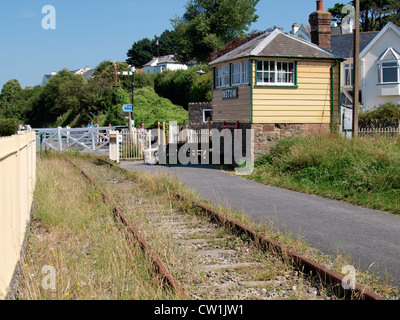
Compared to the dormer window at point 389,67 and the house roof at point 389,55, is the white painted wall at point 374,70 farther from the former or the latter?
the house roof at point 389,55

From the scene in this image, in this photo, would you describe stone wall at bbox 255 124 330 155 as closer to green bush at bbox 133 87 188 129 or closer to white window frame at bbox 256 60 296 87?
white window frame at bbox 256 60 296 87

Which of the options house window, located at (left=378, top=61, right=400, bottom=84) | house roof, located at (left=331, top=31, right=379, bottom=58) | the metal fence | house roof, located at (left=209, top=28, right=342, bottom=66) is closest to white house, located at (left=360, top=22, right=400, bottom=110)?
house window, located at (left=378, top=61, right=400, bottom=84)

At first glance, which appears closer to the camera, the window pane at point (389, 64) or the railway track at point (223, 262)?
the railway track at point (223, 262)

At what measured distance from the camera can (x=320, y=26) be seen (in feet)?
67.1

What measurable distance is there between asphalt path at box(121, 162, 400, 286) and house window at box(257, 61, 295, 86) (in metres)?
5.64

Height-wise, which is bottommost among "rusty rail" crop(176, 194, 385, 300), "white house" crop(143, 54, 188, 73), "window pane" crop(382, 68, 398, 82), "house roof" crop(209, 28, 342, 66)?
"rusty rail" crop(176, 194, 385, 300)

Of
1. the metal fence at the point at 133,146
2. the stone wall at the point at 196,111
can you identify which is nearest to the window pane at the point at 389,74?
the stone wall at the point at 196,111

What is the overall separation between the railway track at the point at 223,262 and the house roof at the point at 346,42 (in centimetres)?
3353

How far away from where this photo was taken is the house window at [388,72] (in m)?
35.9

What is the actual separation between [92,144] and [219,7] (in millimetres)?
27648

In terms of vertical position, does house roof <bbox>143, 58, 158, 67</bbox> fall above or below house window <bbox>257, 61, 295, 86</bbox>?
above

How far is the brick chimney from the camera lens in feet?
66.6

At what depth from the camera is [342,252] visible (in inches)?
247

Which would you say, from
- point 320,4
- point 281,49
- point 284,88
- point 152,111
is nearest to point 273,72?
point 284,88
